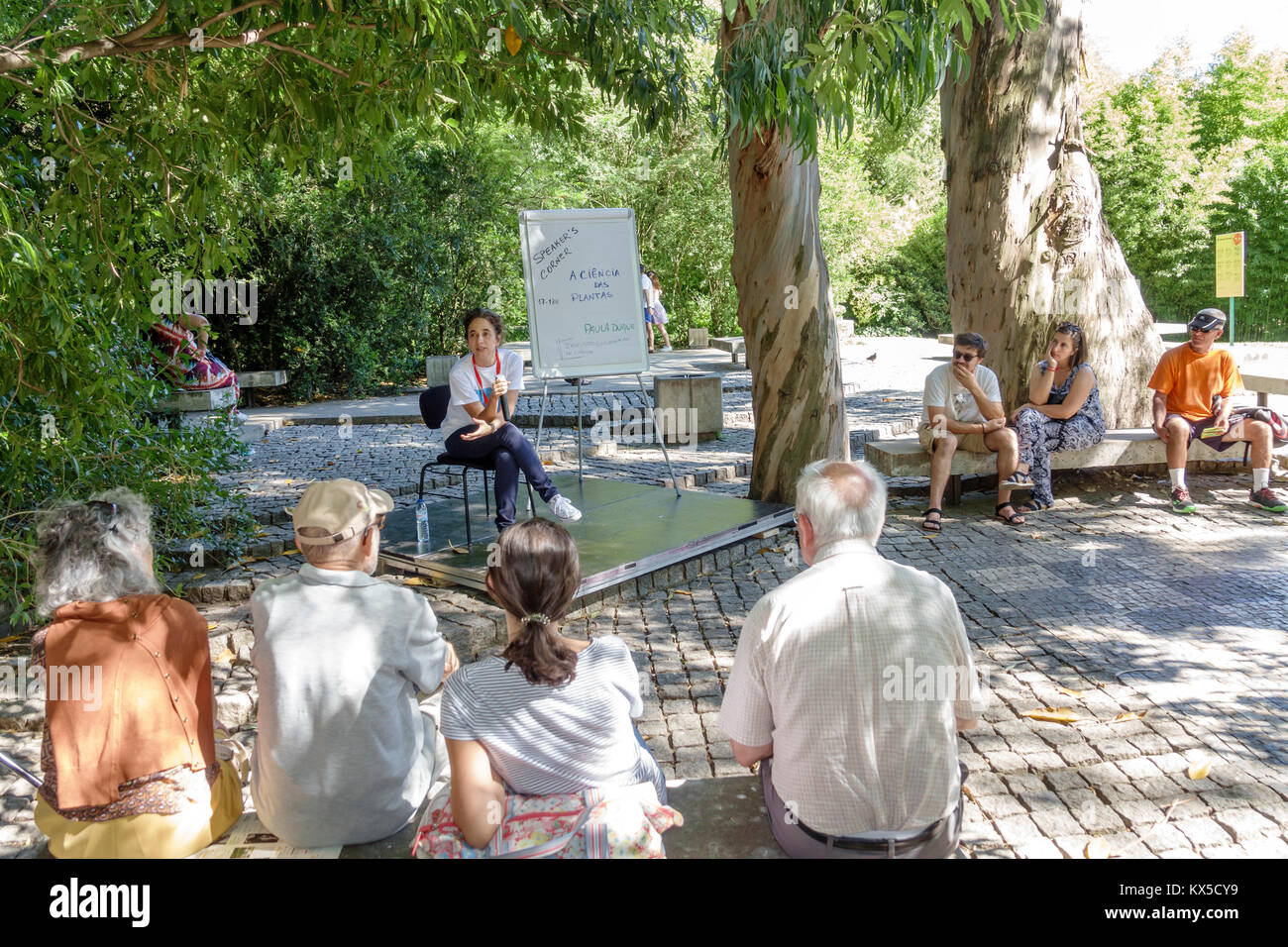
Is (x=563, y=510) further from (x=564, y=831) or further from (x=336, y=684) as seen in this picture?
A: (x=564, y=831)

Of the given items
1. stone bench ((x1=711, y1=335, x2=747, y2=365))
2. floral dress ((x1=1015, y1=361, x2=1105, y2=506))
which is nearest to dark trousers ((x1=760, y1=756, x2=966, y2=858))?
floral dress ((x1=1015, y1=361, x2=1105, y2=506))

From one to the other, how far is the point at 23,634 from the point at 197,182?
2.43 meters

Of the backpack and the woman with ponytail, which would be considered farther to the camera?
the backpack

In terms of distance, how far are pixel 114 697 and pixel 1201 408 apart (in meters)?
7.73

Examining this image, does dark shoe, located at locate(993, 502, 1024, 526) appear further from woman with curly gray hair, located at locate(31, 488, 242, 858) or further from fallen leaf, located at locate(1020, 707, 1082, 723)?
woman with curly gray hair, located at locate(31, 488, 242, 858)

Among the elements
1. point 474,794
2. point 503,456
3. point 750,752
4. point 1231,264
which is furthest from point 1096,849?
point 1231,264

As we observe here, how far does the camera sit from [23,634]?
203 inches

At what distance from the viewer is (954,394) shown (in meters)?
7.66

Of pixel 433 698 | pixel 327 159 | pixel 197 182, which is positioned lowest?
pixel 433 698

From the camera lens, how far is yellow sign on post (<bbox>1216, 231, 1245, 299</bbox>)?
993 cm

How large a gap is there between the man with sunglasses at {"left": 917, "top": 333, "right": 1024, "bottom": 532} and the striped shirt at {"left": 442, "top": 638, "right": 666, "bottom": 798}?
17.2ft

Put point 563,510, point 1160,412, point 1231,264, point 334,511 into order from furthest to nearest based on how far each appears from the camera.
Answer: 1. point 1231,264
2. point 1160,412
3. point 563,510
4. point 334,511

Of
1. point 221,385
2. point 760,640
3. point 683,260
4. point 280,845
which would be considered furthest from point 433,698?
point 683,260

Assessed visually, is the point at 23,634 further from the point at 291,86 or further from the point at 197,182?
the point at 291,86
